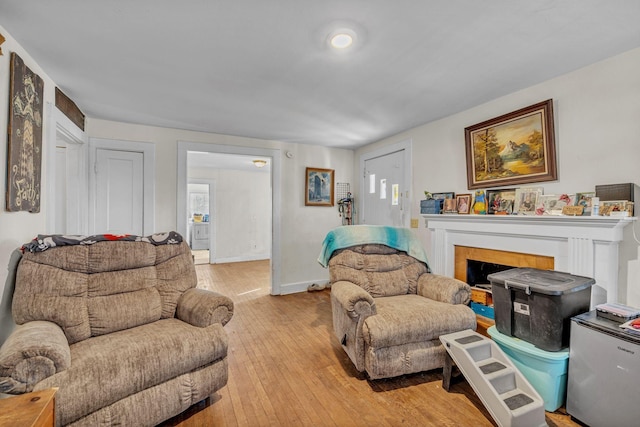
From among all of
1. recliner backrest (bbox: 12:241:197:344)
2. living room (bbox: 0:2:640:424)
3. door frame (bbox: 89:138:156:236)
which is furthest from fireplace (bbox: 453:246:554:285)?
door frame (bbox: 89:138:156:236)

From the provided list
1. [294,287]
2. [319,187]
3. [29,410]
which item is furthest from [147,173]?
[29,410]

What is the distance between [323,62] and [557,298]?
2.09 m

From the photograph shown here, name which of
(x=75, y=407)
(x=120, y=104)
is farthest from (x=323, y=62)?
(x=75, y=407)

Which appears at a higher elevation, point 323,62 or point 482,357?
point 323,62

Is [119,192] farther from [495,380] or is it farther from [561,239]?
[561,239]

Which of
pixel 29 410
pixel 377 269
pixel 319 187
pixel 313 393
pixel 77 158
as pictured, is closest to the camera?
pixel 29 410

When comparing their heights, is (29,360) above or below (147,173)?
below

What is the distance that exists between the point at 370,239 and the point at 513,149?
4.79 feet

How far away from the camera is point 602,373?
1497mm

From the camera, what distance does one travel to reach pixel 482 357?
1.83 meters

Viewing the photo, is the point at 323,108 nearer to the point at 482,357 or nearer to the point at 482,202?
the point at 482,202

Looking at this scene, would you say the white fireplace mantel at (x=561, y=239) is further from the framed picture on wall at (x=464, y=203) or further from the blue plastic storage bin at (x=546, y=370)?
the blue plastic storage bin at (x=546, y=370)

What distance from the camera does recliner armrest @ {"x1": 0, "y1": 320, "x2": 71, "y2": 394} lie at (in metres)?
1.17

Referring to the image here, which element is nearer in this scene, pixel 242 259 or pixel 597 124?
pixel 597 124
